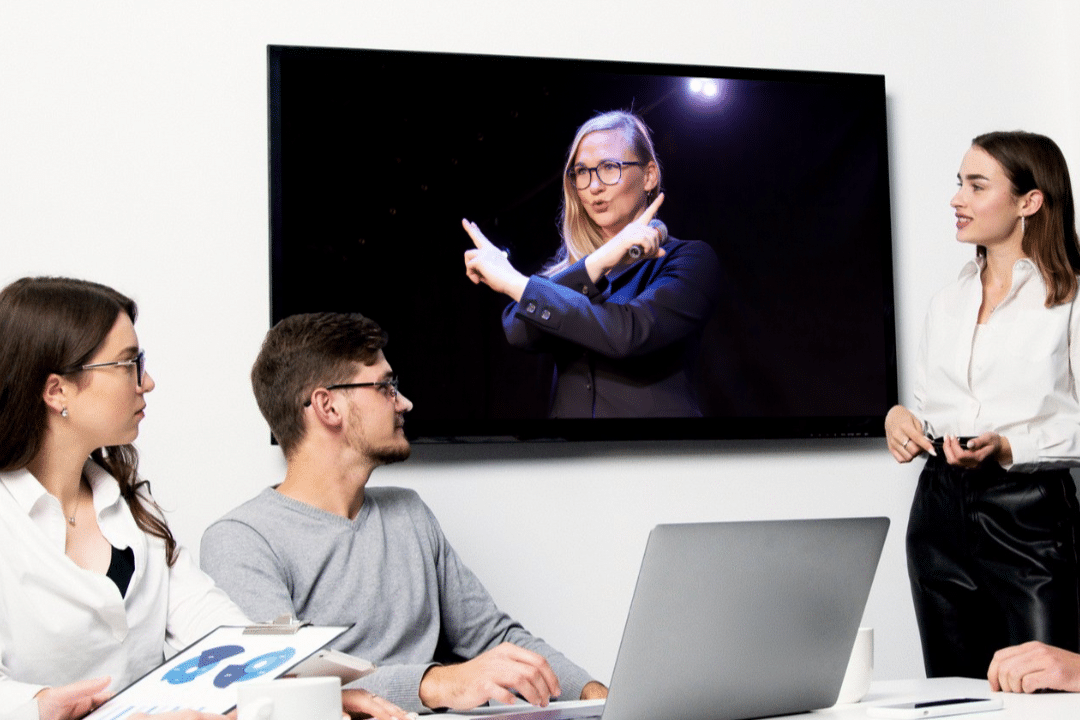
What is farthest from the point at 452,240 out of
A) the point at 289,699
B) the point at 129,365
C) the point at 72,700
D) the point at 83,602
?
the point at 289,699

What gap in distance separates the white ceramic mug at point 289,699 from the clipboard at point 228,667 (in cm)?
3

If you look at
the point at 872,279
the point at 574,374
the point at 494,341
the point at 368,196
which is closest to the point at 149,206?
the point at 368,196

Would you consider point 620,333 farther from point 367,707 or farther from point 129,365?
point 367,707

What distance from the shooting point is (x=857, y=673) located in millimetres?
1388

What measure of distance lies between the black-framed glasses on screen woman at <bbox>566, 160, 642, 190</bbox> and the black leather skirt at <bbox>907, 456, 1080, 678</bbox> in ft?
3.17

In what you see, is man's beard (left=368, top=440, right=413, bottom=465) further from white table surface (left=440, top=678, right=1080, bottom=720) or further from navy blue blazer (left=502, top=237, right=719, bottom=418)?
white table surface (left=440, top=678, right=1080, bottom=720)

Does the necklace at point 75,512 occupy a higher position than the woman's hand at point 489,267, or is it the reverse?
the woman's hand at point 489,267

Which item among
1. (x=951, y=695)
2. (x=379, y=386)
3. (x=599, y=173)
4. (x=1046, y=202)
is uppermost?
(x=599, y=173)

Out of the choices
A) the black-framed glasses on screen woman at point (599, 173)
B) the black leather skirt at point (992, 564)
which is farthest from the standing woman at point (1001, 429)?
the black-framed glasses on screen woman at point (599, 173)

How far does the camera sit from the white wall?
2398mm

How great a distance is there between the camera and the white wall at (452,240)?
2.40 m

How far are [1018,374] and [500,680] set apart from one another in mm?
1398

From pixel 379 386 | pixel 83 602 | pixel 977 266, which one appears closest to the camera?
pixel 83 602

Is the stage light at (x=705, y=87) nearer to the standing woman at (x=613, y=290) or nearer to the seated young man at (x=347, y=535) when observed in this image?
the standing woman at (x=613, y=290)
